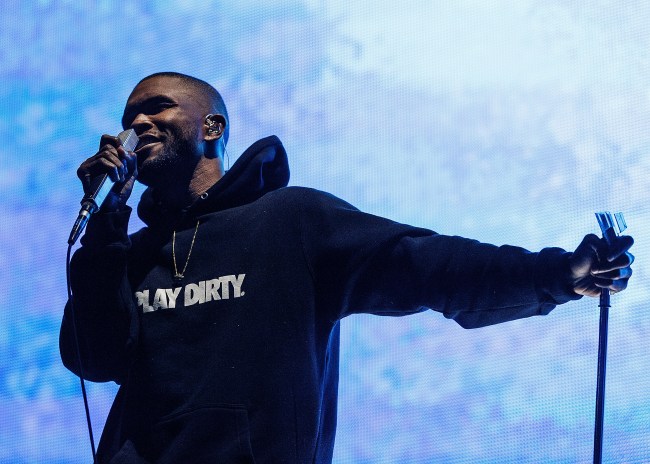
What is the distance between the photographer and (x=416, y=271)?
179 cm

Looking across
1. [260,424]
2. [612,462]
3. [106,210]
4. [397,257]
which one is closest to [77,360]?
[106,210]

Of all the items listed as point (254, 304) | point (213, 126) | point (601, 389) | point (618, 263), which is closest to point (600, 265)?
point (618, 263)

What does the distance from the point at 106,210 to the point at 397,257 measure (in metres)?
0.50

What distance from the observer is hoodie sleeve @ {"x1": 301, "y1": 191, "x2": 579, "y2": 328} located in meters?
1.67

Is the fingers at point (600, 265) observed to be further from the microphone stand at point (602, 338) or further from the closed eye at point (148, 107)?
the closed eye at point (148, 107)

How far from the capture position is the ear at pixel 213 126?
2.21 meters

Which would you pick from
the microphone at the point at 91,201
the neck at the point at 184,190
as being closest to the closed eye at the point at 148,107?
the neck at the point at 184,190

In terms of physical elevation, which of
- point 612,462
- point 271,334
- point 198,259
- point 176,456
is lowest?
point 612,462

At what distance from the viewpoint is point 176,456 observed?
1.70 meters

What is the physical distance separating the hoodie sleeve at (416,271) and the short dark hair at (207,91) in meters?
0.41

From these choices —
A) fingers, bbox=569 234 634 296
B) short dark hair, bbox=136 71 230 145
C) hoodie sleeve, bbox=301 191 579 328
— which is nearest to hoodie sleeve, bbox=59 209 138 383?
hoodie sleeve, bbox=301 191 579 328

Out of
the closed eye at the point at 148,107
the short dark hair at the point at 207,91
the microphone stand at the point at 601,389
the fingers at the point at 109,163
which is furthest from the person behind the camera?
the short dark hair at the point at 207,91

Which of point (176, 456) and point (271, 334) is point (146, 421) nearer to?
point (176, 456)

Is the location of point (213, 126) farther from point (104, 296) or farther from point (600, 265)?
point (600, 265)
